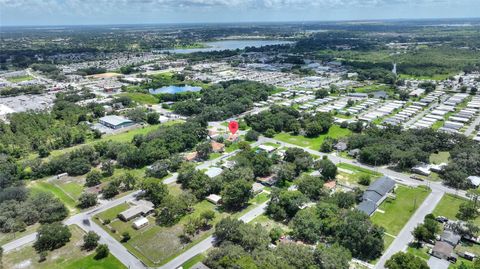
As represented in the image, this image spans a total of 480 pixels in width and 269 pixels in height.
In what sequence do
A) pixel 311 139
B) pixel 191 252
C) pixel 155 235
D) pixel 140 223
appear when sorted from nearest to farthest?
pixel 191 252 < pixel 155 235 < pixel 140 223 < pixel 311 139

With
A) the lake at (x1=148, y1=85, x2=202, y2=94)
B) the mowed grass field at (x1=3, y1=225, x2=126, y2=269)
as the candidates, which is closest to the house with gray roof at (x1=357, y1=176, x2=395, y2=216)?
the mowed grass field at (x1=3, y1=225, x2=126, y2=269)

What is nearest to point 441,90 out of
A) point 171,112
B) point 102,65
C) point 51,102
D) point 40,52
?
point 171,112

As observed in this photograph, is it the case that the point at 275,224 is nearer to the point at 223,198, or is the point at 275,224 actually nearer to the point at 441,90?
the point at 223,198

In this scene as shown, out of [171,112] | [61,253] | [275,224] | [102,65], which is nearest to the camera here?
[61,253]

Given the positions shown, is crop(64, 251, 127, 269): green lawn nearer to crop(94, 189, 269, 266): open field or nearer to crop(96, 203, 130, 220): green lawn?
crop(94, 189, 269, 266): open field

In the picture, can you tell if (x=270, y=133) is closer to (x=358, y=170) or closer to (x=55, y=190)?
(x=358, y=170)

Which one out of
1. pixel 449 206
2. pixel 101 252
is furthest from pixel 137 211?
pixel 449 206
